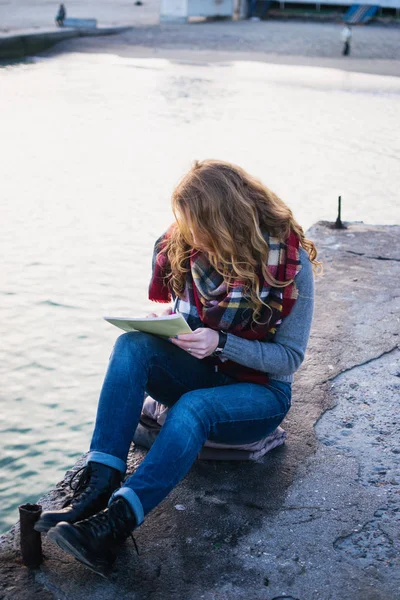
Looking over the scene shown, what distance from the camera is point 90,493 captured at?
2.20 metres

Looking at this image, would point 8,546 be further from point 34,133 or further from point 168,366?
point 34,133

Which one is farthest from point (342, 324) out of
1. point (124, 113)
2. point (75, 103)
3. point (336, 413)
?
point (75, 103)

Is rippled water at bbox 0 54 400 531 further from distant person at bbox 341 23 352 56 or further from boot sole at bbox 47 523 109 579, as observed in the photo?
distant person at bbox 341 23 352 56

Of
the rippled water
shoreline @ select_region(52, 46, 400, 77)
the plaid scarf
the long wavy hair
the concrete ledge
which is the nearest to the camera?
the long wavy hair

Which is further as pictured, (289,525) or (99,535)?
(289,525)

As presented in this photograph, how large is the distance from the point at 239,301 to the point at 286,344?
216 mm

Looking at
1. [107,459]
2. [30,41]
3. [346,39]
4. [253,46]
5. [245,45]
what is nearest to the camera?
[107,459]


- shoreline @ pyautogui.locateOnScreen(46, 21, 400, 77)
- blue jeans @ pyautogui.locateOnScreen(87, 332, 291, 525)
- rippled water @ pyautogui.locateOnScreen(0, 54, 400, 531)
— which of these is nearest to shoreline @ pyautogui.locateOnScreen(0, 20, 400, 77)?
shoreline @ pyautogui.locateOnScreen(46, 21, 400, 77)

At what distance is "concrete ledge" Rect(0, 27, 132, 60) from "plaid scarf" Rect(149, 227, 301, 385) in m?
20.0

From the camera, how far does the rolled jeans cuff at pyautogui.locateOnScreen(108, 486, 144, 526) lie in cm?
211

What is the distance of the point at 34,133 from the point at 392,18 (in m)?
27.7

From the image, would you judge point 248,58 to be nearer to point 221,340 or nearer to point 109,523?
point 221,340

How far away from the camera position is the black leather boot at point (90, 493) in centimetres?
214

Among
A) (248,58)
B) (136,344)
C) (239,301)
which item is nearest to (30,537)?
(136,344)
